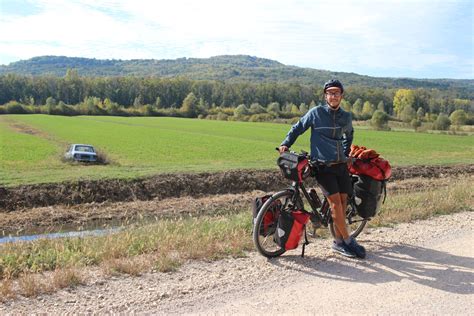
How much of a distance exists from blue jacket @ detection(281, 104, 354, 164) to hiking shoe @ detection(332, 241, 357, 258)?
1.17 m

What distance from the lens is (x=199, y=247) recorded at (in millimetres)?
5977

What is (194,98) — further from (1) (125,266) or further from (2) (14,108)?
(1) (125,266)

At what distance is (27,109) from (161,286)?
10526cm

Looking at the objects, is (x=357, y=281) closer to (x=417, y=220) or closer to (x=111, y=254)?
(x=111, y=254)

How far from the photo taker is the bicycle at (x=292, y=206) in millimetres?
5734

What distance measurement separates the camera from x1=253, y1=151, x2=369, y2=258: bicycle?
5.73 metres

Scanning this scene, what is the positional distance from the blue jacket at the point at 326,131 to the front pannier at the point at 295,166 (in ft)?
0.78

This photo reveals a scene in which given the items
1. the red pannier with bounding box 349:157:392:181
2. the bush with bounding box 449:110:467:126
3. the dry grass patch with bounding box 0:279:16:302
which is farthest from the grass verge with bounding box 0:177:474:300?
the bush with bounding box 449:110:467:126

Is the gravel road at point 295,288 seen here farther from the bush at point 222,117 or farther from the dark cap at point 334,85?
the bush at point 222,117

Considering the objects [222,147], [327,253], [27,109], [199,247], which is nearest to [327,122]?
[327,253]

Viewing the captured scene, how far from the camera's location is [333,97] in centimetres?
579

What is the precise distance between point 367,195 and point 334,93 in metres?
1.62

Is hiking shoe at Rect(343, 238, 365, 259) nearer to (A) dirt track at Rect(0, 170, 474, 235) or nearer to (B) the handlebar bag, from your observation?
(B) the handlebar bag

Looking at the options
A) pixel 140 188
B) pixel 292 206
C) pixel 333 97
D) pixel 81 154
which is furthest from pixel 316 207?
pixel 81 154
